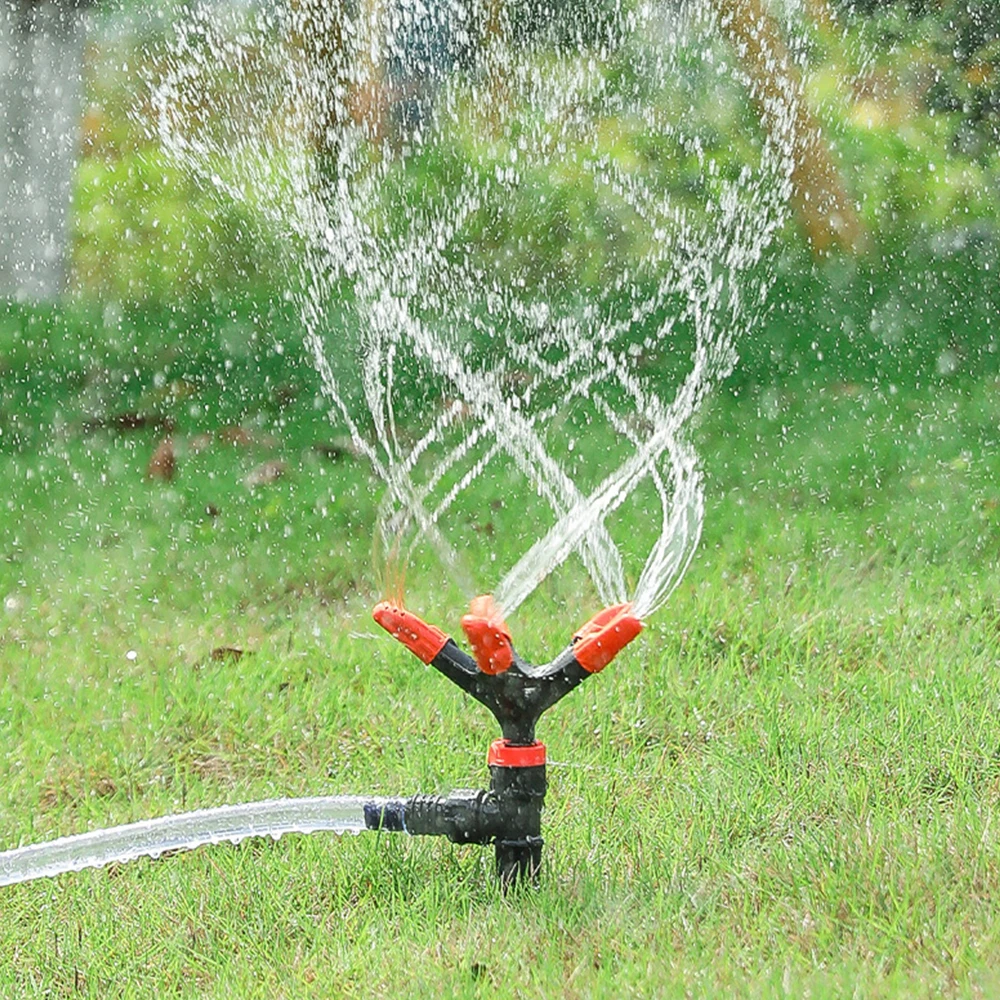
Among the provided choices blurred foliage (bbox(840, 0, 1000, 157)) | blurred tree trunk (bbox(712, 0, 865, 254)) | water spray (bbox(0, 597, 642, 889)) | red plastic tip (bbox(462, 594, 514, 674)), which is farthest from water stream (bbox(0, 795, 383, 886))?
blurred foliage (bbox(840, 0, 1000, 157))

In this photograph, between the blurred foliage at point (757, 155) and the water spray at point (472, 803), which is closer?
the water spray at point (472, 803)

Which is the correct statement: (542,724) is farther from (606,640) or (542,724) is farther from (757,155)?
(757,155)

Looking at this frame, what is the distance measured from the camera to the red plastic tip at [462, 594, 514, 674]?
2111 millimetres

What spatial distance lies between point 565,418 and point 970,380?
1.37 m

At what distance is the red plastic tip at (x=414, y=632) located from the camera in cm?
217

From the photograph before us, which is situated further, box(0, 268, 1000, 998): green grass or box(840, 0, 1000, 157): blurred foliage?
box(840, 0, 1000, 157): blurred foliage

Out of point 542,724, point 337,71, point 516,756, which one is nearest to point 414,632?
point 516,756

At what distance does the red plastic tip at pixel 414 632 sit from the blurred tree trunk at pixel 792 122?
3.94 m

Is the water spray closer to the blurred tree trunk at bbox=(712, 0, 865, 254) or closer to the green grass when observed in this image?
the green grass

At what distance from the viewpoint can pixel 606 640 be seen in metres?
2.12

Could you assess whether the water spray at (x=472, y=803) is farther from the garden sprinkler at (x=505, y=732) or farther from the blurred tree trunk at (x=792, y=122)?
the blurred tree trunk at (x=792, y=122)

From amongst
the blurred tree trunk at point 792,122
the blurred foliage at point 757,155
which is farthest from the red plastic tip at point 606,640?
the blurred tree trunk at point 792,122

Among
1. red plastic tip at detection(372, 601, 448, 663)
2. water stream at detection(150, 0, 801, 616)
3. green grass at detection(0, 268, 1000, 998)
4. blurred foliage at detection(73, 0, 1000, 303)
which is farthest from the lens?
blurred foliage at detection(73, 0, 1000, 303)

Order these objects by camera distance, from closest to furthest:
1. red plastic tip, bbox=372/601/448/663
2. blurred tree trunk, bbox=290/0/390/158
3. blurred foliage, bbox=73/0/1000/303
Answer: red plastic tip, bbox=372/601/448/663
blurred foliage, bbox=73/0/1000/303
blurred tree trunk, bbox=290/0/390/158
